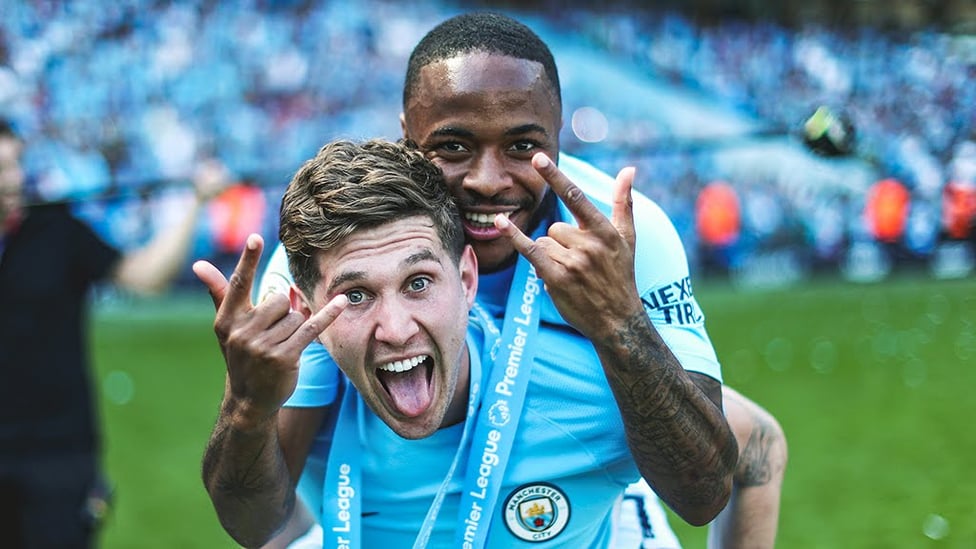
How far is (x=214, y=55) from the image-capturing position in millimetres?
25344

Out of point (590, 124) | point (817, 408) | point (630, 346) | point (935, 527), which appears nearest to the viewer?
point (630, 346)

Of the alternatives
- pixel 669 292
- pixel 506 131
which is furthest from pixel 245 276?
pixel 669 292

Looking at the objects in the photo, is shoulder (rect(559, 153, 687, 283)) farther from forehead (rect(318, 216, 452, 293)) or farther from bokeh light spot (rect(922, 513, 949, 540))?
bokeh light spot (rect(922, 513, 949, 540))

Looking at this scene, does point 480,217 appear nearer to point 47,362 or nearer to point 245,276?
point 245,276

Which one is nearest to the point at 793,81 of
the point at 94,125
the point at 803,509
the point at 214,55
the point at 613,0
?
the point at 613,0

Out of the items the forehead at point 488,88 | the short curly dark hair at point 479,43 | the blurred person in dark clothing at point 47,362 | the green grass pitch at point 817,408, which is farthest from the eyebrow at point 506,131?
the green grass pitch at point 817,408

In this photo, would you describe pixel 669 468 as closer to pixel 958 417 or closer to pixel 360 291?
pixel 360 291

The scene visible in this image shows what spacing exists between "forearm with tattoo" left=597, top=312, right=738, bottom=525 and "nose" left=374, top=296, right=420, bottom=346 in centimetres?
53

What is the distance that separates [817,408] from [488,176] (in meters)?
7.86

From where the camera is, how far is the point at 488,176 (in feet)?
11.8

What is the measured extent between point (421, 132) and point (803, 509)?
15.7 feet

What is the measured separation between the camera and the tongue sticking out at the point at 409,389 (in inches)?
128

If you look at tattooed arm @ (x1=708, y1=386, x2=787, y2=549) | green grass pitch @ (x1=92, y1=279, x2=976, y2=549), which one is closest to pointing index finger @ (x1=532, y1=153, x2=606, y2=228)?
tattooed arm @ (x1=708, y1=386, x2=787, y2=549)

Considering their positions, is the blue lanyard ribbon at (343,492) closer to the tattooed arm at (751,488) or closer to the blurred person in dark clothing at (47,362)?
the tattooed arm at (751,488)
